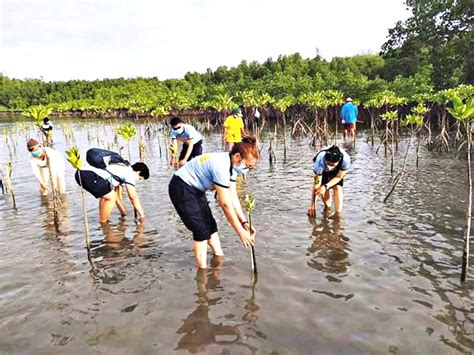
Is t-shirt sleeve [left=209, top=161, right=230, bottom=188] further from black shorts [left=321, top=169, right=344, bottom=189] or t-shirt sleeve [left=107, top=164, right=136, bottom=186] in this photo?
black shorts [left=321, top=169, right=344, bottom=189]

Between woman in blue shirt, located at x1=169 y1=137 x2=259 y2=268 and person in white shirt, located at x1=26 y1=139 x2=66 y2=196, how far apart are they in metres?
3.98

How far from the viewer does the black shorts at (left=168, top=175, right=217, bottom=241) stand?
4375mm

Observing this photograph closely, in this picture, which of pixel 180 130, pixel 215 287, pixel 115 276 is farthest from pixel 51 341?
pixel 180 130

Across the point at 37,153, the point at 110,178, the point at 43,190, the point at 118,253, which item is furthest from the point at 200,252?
the point at 43,190

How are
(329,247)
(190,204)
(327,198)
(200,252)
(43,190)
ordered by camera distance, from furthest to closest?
1. (43,190)
2. (327,198)
3. (329,247)
4. (200,252)
5. (190,204)

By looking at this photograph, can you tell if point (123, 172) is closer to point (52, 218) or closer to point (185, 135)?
point (52, 218)

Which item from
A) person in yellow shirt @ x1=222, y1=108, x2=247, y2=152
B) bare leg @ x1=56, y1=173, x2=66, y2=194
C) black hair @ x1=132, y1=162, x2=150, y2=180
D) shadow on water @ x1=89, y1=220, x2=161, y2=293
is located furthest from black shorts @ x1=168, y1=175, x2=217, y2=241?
person in yellow shirt @ x1=222, y1=108, x2=247, y2=152

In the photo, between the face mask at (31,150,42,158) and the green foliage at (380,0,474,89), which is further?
the green foliage at (380,0,474,89)

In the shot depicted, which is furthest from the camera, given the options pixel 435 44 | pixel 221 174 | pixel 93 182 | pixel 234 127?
pixel 435 44

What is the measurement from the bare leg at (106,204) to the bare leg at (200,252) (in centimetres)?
235

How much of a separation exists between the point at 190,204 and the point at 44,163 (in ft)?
17.4

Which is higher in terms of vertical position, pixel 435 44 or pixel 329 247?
pixel 435 44

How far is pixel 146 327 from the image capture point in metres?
3.75

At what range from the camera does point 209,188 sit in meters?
4.46
